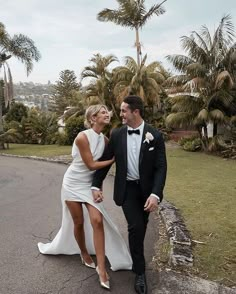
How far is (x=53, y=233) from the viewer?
5.88 metres

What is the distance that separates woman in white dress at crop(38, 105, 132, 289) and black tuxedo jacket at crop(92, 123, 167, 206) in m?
0.21

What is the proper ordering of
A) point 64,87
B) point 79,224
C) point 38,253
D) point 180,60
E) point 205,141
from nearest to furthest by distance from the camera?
1. point 79,224
2. point 38,253
3. point 180,60
4. point 205,141
5. point 64,87

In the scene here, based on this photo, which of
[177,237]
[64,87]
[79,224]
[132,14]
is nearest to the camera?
[79,224]

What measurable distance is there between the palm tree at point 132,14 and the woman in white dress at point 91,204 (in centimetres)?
2265

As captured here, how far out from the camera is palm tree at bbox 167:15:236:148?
1752cm

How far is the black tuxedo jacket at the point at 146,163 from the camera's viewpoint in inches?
151

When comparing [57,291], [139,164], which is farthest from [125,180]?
[57,291]

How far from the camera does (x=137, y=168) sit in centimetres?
391

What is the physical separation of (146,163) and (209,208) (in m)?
3.89

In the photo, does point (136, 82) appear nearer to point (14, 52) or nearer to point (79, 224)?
point (14, 52)

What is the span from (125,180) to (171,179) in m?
7.47

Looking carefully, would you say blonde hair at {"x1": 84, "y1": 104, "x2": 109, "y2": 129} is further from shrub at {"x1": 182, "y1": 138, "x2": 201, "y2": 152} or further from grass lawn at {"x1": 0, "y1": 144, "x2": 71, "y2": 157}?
shrub at {"x1": 182, "y1": 138, "x2": 201, "y2": 152}

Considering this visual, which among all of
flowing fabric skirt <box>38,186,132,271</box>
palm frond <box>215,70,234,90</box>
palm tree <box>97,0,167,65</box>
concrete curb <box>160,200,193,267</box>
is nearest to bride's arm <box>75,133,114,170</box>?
flowing fabric skirt <box>38,186,132,271</box>

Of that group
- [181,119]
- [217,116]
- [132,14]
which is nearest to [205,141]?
[181,119]
